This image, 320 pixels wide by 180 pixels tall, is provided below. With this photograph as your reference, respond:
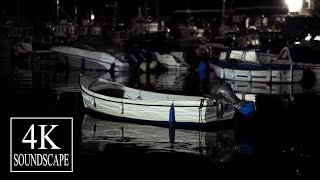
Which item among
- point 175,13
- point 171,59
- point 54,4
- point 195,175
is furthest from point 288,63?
point 175,13

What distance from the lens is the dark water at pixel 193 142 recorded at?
18016mm

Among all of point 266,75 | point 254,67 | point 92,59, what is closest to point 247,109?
point 266,75

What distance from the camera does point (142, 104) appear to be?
2392 centimetres

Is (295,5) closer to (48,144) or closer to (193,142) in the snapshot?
(193,142)

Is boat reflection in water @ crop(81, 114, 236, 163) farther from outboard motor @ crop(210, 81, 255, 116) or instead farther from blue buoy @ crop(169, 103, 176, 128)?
outboard motor @ crop(210, 81, 255, 116)

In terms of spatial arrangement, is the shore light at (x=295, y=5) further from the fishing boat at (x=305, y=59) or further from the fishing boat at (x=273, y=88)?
the fishing boat at (x=273, y=88)

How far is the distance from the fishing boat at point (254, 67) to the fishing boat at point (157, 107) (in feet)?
54.1

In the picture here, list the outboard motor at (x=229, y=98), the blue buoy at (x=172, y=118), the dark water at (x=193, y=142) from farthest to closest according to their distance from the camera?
the blue buoy at (x=172, y=118), the outboard motor at (x=229, y=98), the dark water at (x=193, y=142)

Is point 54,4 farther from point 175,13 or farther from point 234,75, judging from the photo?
point 234,75

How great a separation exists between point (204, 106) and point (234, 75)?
783 inches

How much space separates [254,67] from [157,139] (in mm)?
21106

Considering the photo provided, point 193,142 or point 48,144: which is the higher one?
point 48,144

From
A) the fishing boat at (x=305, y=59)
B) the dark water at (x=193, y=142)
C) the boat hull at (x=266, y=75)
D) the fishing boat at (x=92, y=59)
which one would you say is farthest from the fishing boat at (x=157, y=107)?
the fishing boat at (x=92, y=59)

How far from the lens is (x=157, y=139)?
21.9 meters
